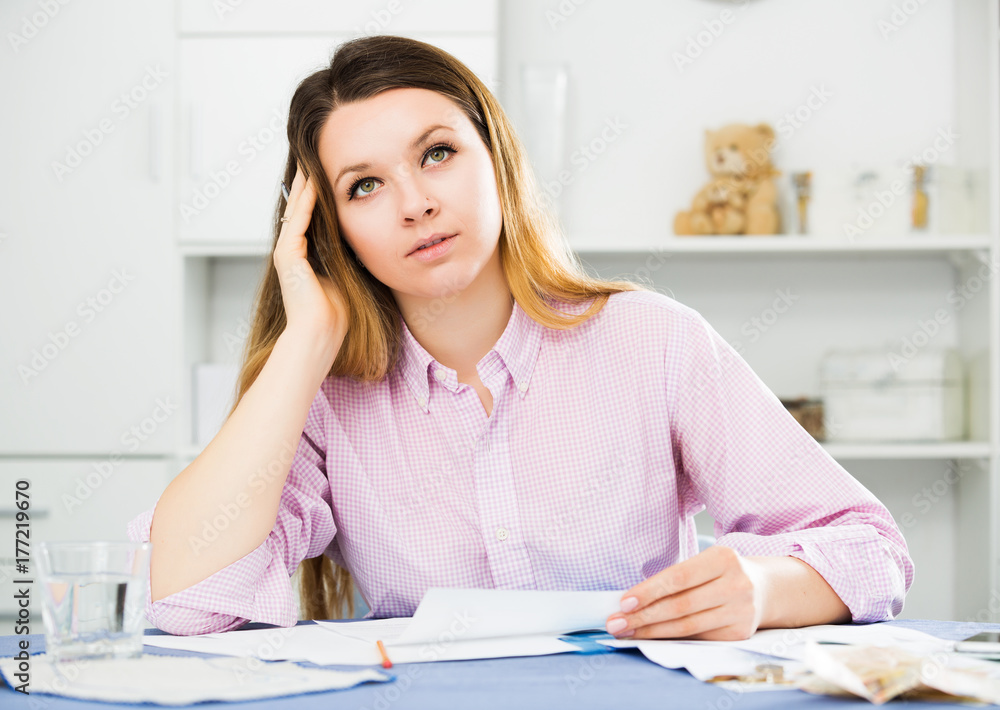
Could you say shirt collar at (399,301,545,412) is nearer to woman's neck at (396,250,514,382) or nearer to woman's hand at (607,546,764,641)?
woman's neck at (396,250,514,382)

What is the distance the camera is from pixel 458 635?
771mm

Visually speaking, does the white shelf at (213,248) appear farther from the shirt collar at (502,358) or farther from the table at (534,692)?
the table at (534,692)

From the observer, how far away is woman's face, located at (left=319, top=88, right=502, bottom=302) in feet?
3.67

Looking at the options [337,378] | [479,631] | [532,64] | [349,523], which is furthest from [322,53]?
[479,631]

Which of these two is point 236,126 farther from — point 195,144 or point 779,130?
point 779,130

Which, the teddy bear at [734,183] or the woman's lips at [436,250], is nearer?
the woman's lips at [436,250]

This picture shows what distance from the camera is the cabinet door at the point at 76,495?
210cm

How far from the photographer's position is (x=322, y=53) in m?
2.17

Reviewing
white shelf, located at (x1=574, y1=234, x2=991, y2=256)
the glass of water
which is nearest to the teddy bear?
white shelf, located at (x1=574, y1=234, x2=991, y2=256)

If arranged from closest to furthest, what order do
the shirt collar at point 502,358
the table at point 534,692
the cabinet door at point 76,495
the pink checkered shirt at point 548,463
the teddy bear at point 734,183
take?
1. the table at point 534,692
2. the pink checkered shirt at point 548,463
3. the shirt collar at point 502,358
4. the cabinet door at point 76,495
5. the teddy bear at point 734,183

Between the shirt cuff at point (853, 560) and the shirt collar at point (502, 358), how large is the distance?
0.38 m

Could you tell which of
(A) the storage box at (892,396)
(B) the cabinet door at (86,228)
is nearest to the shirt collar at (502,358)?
(B) the cabinet door at (86,228)

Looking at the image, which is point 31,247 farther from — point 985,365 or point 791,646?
point 985,365

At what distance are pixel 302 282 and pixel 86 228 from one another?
1203mm
